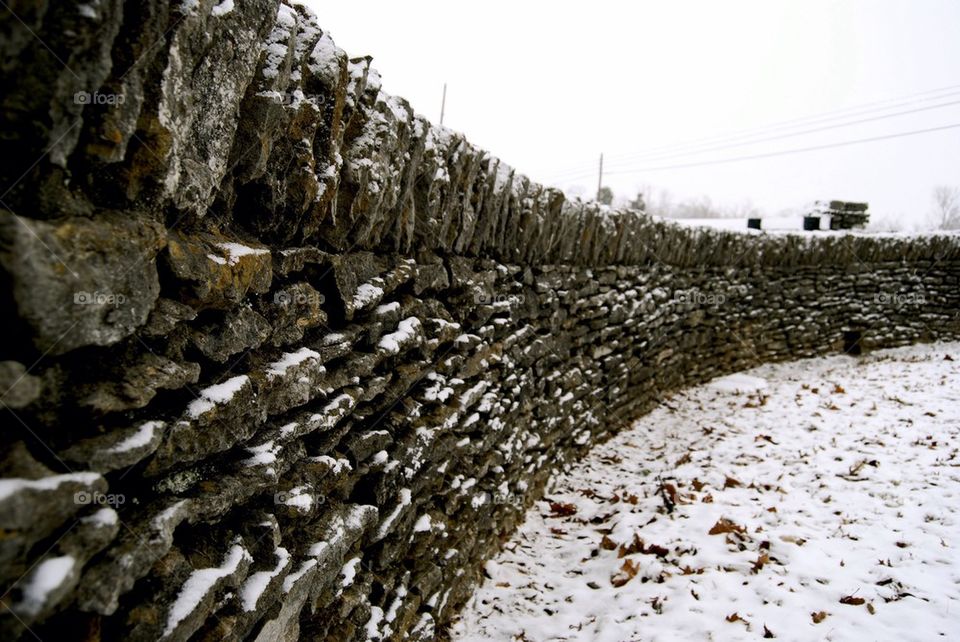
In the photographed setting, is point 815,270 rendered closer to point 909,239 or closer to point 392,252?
point 909,239

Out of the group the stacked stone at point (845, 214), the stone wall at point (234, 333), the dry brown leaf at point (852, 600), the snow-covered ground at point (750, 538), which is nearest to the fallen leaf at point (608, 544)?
the snow-covered ground at point (750, 538)

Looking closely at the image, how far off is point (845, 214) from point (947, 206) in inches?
1827

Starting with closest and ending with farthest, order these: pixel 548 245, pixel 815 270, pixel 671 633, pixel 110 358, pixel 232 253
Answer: pixel 110 358 → pixel 232 253 → pixel 671 633 → pixel 548 245 → pixel 815 270

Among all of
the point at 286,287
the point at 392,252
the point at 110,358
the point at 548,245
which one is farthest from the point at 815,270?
the point at 110,358

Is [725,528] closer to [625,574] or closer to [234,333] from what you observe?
[625,574]

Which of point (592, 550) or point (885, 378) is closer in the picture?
point (592, 550)

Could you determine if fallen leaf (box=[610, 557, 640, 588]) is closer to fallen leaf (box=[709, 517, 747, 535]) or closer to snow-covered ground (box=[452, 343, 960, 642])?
snow-covered ground (box=[452, 343, 960, 642])

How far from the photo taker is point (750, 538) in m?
3.50

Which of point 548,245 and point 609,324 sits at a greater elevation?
point 548,245

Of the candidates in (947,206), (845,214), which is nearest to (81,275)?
(845,214)

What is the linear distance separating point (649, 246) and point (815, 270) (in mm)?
5104

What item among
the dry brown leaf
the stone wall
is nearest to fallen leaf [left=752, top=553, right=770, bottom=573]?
the dry brown leaf

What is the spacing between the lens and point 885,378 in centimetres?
754

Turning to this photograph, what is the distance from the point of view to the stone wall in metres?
0.95
